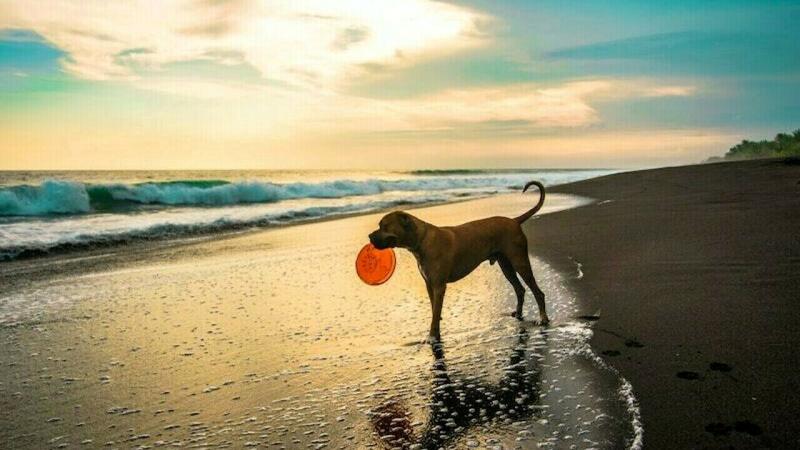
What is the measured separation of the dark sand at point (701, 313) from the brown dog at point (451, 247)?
0.89 metres

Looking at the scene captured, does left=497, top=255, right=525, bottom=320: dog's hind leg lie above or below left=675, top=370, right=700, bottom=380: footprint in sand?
above

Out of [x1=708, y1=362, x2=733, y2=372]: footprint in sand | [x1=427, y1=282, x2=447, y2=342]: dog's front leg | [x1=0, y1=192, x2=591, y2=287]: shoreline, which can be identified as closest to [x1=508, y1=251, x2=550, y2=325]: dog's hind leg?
[x1=427, y1=282, x2=447, y2=342]: dog's front leg

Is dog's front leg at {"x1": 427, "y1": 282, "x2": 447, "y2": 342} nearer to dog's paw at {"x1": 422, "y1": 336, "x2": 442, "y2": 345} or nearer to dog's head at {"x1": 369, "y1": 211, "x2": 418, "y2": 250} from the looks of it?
dog's paw at {"x1": 422, "y1": 336, "x2": 442, "y2": 345}

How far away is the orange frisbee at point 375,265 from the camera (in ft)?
19.2

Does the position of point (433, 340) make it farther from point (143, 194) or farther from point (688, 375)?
point (143, 194)

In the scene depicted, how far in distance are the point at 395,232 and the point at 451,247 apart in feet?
1.96

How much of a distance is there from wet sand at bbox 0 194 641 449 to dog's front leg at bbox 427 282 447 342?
14 centimetres

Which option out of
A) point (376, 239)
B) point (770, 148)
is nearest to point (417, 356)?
point (376, 239)

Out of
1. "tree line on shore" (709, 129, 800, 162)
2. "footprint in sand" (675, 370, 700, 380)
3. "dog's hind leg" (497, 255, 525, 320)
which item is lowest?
"footprint in sand" (675, 370, 700, 380)

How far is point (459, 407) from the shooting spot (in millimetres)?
3496

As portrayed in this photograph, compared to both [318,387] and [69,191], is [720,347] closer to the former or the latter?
[318,387]

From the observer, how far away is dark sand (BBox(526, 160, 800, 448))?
3090 millimetres

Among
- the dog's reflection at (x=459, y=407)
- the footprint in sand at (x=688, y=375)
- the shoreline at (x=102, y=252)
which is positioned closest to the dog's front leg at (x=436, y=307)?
the dog's reflection at (x=459, y=407)

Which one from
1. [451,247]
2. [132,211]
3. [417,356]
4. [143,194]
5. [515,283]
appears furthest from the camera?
[143,194]
